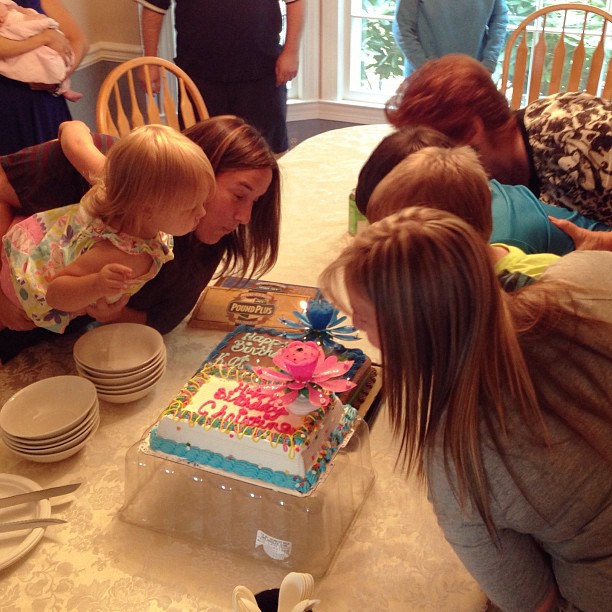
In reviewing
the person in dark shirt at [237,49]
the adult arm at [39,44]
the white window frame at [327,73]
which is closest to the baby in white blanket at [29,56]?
the adult arm at [39,44]

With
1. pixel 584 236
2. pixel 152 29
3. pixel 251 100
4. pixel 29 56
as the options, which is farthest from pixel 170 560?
pixel 152 29

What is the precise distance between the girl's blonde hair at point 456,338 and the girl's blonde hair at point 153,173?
506 mm

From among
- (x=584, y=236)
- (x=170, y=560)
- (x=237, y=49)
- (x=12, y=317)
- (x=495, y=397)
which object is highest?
(x=237, y=49)

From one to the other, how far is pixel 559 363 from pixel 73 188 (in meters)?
1.18

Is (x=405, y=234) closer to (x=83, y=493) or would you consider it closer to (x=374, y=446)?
(x=374, y=446)

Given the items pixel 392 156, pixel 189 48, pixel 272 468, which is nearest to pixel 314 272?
pixel 392 156

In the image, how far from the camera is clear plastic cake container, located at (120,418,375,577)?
0.94 metres

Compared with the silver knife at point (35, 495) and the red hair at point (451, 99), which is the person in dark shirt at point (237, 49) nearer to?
the red hair at point (451, 99)

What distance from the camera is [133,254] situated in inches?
51.4

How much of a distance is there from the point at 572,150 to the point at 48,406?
126 centimetres

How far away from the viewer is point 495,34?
2.98 m

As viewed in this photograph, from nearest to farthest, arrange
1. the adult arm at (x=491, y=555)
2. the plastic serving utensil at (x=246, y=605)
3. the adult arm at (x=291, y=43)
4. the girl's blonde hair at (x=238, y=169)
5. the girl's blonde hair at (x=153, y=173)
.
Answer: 1. the plastic serving utensil at (x=246, y=605)
2. the adult arm at (x=491, y=555)
3. the girl's blonde hair at (x=153, y=173)
4. the girl's blonde hair at (x=238, y=169)
5. the adult arm at (x=291, y=43)

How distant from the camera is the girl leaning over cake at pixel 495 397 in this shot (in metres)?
0.70

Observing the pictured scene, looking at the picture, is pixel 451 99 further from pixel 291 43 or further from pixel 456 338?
pixel 291 43
